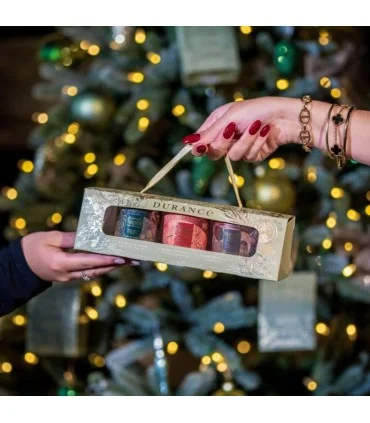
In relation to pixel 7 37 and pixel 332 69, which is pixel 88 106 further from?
pixel 7 37

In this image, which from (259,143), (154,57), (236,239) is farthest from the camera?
(154,57)

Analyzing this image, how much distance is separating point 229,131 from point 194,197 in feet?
2.90

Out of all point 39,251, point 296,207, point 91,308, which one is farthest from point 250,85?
point 39,251

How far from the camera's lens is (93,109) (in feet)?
7.31

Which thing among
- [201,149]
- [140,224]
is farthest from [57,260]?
[201,149]

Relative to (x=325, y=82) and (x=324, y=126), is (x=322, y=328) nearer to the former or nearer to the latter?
(x=325, y=82)

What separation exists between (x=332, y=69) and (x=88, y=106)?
0.67 metres

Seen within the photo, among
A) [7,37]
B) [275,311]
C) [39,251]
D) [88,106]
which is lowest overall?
[275,311]

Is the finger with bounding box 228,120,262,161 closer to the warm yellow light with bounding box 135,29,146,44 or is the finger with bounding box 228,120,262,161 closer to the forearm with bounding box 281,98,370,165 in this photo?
the forearm with bounding box 281,98,370,165

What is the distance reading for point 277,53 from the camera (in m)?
2.16

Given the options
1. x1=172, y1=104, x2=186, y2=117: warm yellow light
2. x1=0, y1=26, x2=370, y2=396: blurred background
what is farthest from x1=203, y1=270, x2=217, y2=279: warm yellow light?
x1=172, y1=104, x2=186, y2=117: warm yellow light
